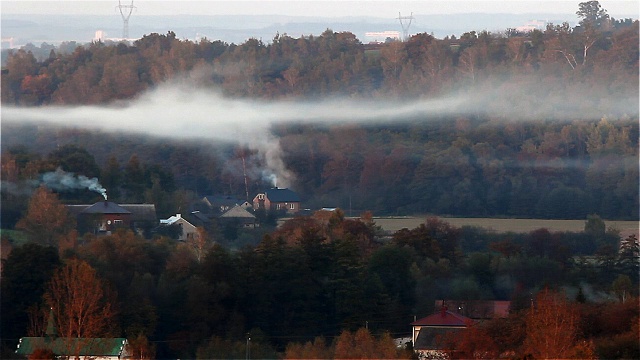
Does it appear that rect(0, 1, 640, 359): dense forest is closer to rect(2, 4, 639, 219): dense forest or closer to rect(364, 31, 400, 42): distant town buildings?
rect(2, 4, 639, 219): dense forest

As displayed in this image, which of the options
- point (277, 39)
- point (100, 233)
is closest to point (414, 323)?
point (100, 233)

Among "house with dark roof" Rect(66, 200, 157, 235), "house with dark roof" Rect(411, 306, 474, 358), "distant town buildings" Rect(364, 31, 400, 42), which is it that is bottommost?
"house with dark roof" Rect(411, 306, 474, 358)

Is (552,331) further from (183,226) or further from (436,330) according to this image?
(183,226)

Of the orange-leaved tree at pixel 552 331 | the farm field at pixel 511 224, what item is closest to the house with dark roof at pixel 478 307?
the orange-leaved tree at pixel 552 331

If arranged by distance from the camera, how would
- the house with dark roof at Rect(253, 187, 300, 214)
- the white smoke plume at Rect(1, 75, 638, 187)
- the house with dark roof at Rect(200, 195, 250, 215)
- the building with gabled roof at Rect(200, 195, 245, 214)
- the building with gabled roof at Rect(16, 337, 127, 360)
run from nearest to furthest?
the building with gabled roof at Rect(16, 337, 127, 360), the house with dark roof at Rect(200, 195, 250, 215), the building with gabled roof at Rect(200, 195, 245, 214), the house with dark roof at Rect(253, 187, 300, 214), the white smoke plume at Rect(1, 75, 638, 187)

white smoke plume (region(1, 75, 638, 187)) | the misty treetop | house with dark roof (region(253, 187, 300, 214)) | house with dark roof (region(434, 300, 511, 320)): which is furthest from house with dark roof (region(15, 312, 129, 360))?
the misty treetop

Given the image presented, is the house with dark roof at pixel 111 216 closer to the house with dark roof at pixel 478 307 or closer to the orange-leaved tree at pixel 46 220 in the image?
the orange-leaved tree at pixel 46 220

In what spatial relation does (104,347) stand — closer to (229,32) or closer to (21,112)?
(21,112)
